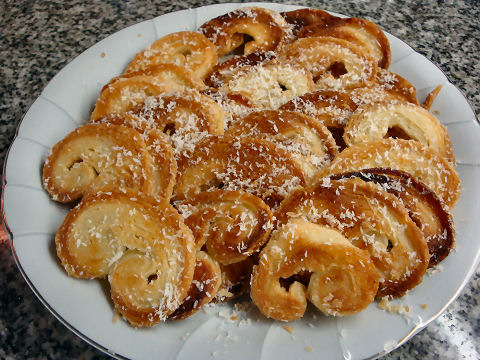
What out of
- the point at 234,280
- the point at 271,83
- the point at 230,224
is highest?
the point at 271,83

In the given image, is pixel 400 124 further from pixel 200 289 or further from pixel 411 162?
pixel 200 289

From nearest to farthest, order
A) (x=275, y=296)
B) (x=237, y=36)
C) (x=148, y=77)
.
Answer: (x=275, y=296)
(x=148, y=77)
(x=237, y=36)

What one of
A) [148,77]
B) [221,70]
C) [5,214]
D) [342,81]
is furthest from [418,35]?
[5,214]

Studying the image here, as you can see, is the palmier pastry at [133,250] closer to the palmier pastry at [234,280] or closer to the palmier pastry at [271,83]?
the palmier pastry at [234,280]

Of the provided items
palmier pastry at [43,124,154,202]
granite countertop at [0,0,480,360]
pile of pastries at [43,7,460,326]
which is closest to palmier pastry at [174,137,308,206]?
pile of pastries at [43,7,460,326]

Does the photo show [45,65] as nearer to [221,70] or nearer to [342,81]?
[221,70]

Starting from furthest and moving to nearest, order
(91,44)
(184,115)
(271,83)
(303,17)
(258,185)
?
1. (91,44)
2. (303,17)
3. (271,83)
4. (184,115)
5. (258,185)

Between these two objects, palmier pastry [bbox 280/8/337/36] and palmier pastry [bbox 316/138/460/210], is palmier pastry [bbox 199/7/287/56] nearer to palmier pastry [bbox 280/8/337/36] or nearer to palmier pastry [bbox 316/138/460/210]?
palmier pastry [bbox 280/8/337/36]

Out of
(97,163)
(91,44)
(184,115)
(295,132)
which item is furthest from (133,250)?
(91,44)
